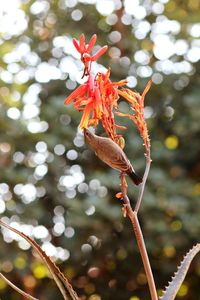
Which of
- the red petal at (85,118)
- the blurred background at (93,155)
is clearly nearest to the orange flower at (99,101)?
the red petal at (85,118)

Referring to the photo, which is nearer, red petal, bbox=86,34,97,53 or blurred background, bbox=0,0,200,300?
red petal, bbox=86,34,97,53

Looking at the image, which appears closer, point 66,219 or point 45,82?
point 66,219

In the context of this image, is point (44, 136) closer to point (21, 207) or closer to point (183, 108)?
point (21, 207)

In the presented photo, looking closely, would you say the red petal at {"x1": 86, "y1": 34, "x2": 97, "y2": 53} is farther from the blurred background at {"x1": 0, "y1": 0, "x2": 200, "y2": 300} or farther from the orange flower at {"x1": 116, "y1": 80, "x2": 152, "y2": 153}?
the blurred background at {"x1": 0, "y1": 0, "x2": 200, "y2": 300}

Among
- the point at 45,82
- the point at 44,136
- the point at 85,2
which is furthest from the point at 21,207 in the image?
the point at 85,2

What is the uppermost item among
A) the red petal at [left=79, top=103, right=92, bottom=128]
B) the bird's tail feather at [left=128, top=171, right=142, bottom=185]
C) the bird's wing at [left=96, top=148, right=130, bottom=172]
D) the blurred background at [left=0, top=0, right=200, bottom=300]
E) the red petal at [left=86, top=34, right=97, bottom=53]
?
the red petal at [left=86, top=34, right=97, bottom=53]

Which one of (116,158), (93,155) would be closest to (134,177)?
(116,158)

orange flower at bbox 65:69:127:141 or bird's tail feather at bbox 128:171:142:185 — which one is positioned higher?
orange flower at bbox 65:69:127:141

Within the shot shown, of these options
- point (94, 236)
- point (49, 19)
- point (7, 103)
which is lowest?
point (94, 236)

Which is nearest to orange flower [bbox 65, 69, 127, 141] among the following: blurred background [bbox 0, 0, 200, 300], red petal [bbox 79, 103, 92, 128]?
red petal [bbox 79, 103, 92, 128]
